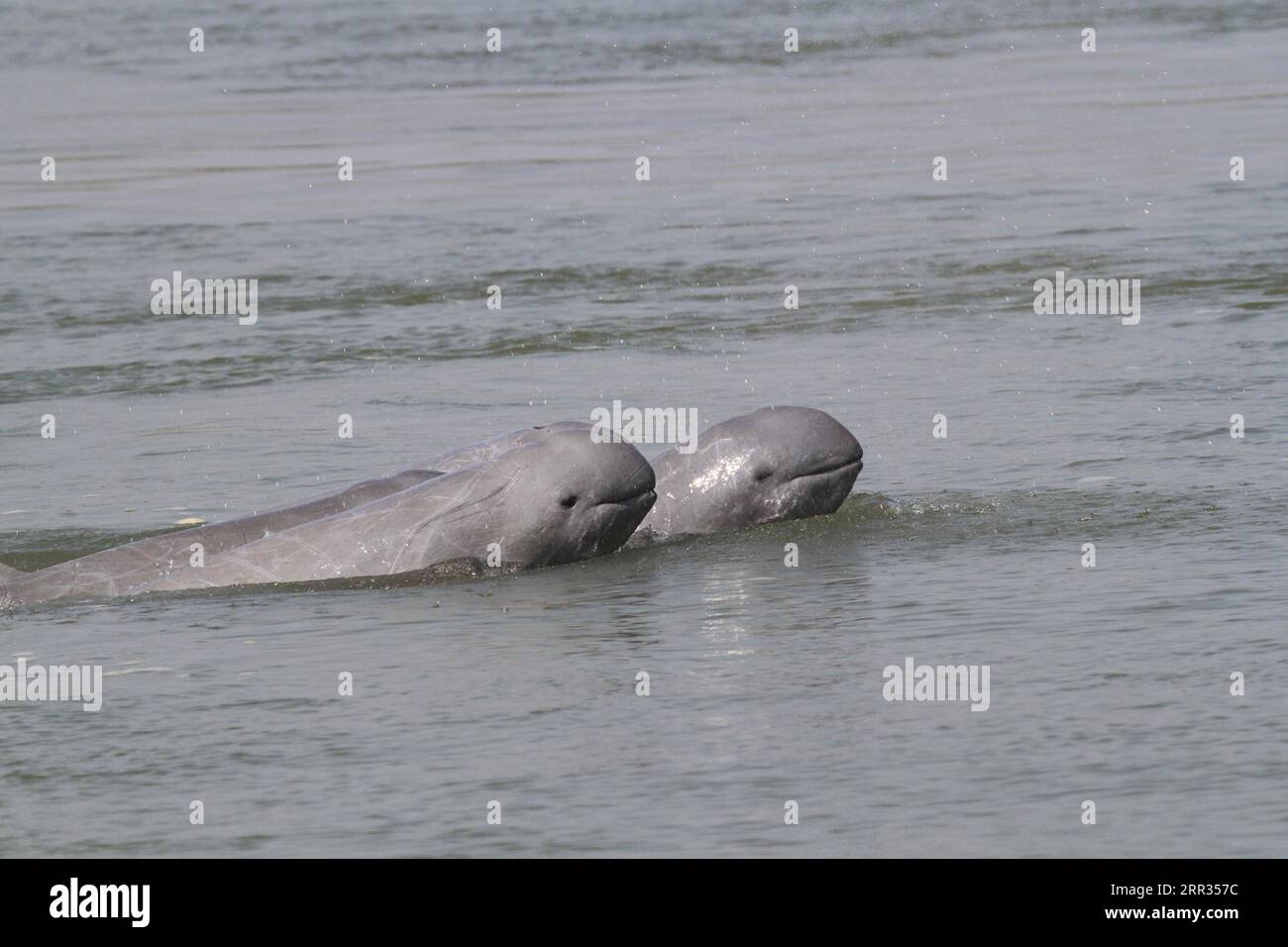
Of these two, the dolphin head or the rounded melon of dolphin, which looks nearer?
the dolphin head

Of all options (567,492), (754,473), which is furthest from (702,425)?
(567,492)

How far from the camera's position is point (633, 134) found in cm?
2903

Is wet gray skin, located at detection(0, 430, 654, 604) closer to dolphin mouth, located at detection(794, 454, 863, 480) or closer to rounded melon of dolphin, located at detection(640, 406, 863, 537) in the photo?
rounded melon of dolphin, located at detection(640, 406, 863, 537)

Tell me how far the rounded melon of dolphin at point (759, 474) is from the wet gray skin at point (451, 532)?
67cm

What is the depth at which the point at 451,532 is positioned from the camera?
11430mm

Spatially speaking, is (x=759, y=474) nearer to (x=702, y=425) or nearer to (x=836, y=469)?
(x=836, y=469)

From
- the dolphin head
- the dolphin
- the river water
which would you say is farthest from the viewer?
the dolphin

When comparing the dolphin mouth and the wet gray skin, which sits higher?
the dolphin mouth

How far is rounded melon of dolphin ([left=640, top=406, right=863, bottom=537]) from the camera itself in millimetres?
12102

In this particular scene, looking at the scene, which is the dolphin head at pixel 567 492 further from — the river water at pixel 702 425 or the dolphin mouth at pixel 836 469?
the dolphin mouth at pixel 836 469

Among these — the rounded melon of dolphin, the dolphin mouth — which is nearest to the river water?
the rounded melon of dolphin

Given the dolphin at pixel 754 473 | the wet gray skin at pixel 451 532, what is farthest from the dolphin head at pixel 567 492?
the dolphin at pixel 754 473

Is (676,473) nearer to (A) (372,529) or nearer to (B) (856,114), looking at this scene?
(A) (372,529)

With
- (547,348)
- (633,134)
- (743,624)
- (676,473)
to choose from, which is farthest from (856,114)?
(743,624)
